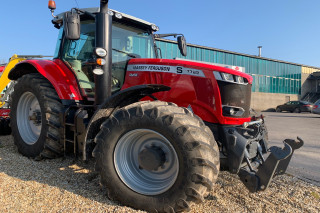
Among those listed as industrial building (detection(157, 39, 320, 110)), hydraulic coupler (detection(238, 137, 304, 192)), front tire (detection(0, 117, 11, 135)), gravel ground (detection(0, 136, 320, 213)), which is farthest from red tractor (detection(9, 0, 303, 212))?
industrial building (detection(157, 39, 320, 110))

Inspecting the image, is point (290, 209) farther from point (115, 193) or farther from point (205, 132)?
point (115, 193)

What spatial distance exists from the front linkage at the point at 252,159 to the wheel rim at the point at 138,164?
2.20ft

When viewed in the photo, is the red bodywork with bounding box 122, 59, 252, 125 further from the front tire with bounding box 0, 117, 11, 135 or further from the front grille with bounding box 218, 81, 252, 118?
the front tire with bounding box 0, 117, 11, 135

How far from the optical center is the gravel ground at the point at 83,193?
2604 mm

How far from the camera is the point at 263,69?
105 ft

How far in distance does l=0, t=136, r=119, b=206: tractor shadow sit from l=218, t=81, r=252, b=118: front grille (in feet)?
5.84

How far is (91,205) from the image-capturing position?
2.60m

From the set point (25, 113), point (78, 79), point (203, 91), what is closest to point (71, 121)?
point (78, 79)

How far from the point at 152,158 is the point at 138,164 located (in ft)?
1.03

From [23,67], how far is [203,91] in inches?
138

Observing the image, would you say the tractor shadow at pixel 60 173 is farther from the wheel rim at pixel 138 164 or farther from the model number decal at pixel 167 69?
the model number decal at pixel 167 69

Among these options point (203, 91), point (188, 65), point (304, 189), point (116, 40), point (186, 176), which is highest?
point (116, 40)

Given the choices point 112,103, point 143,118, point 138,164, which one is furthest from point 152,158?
point 112,103

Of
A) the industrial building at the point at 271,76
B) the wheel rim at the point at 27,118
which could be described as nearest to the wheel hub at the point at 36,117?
the wheel rim at the point at 27,118
